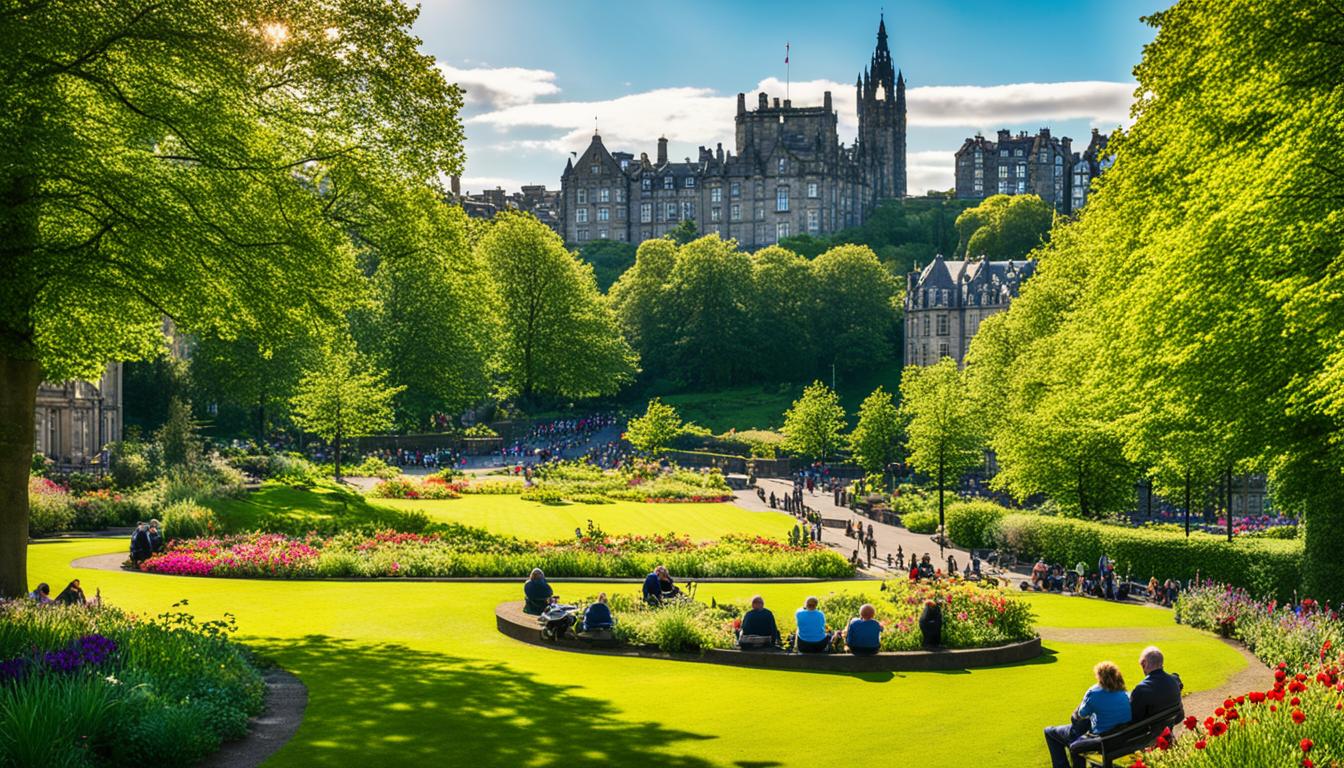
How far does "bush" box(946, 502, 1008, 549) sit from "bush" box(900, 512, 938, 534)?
11.7ft

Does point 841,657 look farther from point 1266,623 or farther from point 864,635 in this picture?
point 1266,623

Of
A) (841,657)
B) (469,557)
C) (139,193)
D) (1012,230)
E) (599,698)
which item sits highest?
(1012,230)

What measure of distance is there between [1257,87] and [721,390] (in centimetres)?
9718

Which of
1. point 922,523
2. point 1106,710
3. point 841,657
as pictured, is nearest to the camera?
point 1106,710

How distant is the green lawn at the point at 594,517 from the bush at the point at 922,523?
5497 mm

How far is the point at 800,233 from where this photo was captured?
511ft

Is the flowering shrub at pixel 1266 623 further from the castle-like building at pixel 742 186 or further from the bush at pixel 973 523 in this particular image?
the castle-like building at pixel 742 186

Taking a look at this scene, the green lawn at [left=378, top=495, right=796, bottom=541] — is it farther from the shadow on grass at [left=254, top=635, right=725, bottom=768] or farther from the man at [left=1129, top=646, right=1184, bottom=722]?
the man at [left=1129, top=646, right=1184, bottom=722]

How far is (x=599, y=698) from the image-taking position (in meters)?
15.9

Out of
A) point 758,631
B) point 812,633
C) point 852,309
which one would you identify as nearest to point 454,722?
point 758,631

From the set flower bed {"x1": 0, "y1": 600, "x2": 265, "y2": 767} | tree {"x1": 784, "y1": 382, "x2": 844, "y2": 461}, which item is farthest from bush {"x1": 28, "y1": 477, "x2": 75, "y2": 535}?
tree {"x1": 784, "y1": 382, "x2": 844, "y2": 461}

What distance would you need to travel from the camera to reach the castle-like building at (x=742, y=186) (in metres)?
160

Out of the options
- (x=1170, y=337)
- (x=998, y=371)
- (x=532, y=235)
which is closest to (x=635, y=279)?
(x=532, y=235)

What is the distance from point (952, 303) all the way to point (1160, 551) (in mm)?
81132
